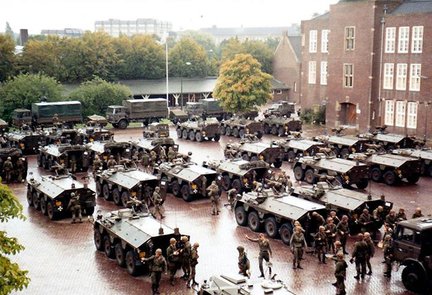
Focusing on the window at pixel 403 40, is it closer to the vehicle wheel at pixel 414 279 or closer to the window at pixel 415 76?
the window at pixel 415 76

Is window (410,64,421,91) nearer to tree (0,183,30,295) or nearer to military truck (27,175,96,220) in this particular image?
military truck (27,175,96,220)

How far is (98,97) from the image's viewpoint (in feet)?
178

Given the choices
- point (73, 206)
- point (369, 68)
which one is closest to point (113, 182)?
point (73, 206)

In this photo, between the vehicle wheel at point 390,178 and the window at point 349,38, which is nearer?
the vehicle wheel at point 390,178

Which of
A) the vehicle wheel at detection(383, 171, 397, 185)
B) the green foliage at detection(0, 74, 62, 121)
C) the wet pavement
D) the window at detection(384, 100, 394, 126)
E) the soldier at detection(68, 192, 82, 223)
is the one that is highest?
the green foliage at detection(0, 74, 62, 121)

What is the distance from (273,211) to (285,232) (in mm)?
846

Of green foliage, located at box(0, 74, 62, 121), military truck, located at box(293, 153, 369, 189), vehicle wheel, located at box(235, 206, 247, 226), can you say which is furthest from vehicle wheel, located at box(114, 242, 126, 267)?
green foliage, located at box(0, 74, 62, 121)

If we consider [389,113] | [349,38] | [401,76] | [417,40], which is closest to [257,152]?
[401,76]

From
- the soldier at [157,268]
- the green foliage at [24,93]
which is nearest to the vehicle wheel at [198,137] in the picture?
the green foliage at [24,93]

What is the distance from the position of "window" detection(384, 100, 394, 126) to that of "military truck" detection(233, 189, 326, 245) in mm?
26935

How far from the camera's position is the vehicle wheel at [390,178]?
28.9m

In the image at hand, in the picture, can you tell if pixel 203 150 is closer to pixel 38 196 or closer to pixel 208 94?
pixel 38 196

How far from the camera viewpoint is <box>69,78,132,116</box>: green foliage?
53594mm

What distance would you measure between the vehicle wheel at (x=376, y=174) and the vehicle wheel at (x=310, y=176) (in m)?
3.33
